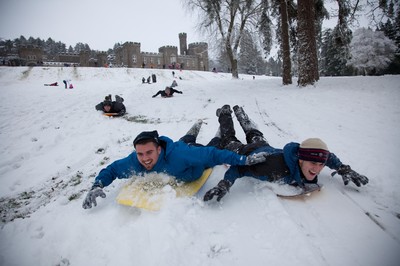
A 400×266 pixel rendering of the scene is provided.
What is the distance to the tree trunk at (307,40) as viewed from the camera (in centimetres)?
867

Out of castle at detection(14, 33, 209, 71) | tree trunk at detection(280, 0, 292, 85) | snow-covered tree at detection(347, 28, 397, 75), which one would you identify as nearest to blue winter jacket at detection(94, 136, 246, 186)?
tree trunk at detection(280, 0, 292, 85)

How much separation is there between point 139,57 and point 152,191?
5806 centimetres

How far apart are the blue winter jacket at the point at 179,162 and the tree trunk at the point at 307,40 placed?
757 cm

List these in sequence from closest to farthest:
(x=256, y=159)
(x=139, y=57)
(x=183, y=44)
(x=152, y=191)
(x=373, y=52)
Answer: (x=256, y=159) < (x=152, y=191) < (x=373, y=52) < (x=139, y=57) < (x=183, y=44)

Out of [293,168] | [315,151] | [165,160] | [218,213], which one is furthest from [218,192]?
[315,151]

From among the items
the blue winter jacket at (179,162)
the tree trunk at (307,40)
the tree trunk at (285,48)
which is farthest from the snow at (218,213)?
the tree trunk at (285,48)

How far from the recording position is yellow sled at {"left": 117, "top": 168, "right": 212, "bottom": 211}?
2.81 meters

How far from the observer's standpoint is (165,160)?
3.10 meters

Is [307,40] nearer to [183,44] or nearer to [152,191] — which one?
[152,191]

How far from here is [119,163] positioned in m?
3.29

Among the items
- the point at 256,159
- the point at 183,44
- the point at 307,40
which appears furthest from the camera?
the point at 183,44

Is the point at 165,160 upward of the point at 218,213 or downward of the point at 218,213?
upward

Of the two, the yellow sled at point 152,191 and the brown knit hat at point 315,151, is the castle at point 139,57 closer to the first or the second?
the yellow sled at point 152,191

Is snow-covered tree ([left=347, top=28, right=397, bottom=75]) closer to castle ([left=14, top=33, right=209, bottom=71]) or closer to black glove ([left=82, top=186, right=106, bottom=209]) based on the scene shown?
castle ([left=14, top=33, right=209, bottom=71])
